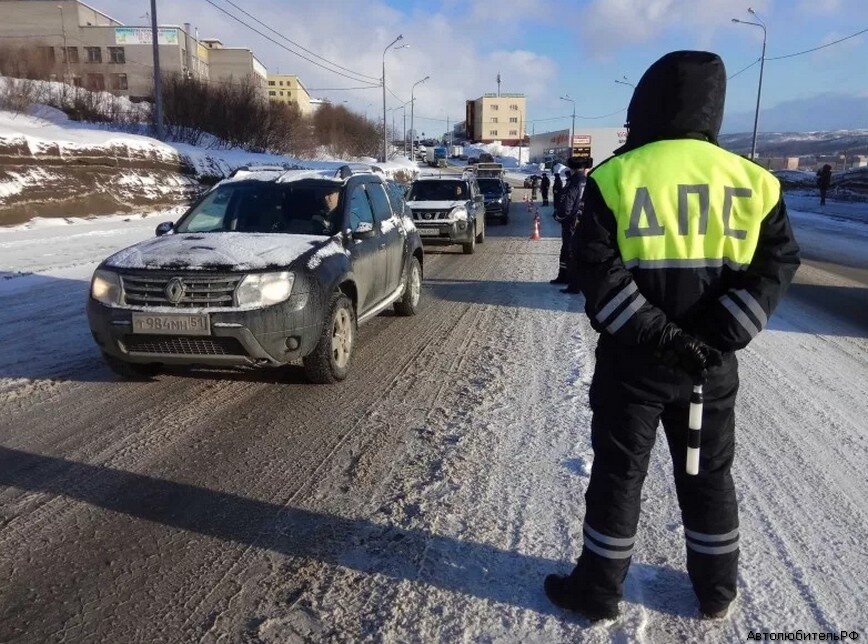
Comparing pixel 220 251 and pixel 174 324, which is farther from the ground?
pixel 220 251

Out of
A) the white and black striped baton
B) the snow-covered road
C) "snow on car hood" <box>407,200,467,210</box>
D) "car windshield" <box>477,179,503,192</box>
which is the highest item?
"car windshield" <box>477,179,503,192</box>

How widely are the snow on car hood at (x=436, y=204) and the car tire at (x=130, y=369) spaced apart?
9502mm

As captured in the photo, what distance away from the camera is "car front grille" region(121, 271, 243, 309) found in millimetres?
4879

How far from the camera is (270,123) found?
3691 centimetres

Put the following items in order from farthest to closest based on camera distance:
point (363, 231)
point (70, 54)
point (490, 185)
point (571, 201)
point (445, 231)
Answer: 1. point (70, 54)
2. point (490, 185)
3. point (445, 231)
4. point (571, 201)
5. point (363, 231)

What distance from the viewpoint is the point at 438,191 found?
52.5 feet

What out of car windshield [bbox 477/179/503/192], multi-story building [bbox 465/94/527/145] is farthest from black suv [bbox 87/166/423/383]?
multi-story building [bbox 465/94/527/145]

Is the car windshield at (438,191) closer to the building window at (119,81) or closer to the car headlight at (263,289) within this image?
the car headlight at (263,289)

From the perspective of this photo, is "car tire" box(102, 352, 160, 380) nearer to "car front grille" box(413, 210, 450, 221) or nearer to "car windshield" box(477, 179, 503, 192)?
"car front grille" box(413, 210, 450, 221)

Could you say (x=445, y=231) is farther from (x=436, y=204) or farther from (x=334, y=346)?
(x=334, y=346)

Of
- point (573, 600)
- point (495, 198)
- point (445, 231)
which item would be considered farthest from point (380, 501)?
point (495, 198)

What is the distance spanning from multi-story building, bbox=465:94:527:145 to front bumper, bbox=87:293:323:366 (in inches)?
5696

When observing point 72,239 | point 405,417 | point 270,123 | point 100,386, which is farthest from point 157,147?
point 405,417

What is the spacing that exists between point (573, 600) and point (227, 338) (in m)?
3.13
